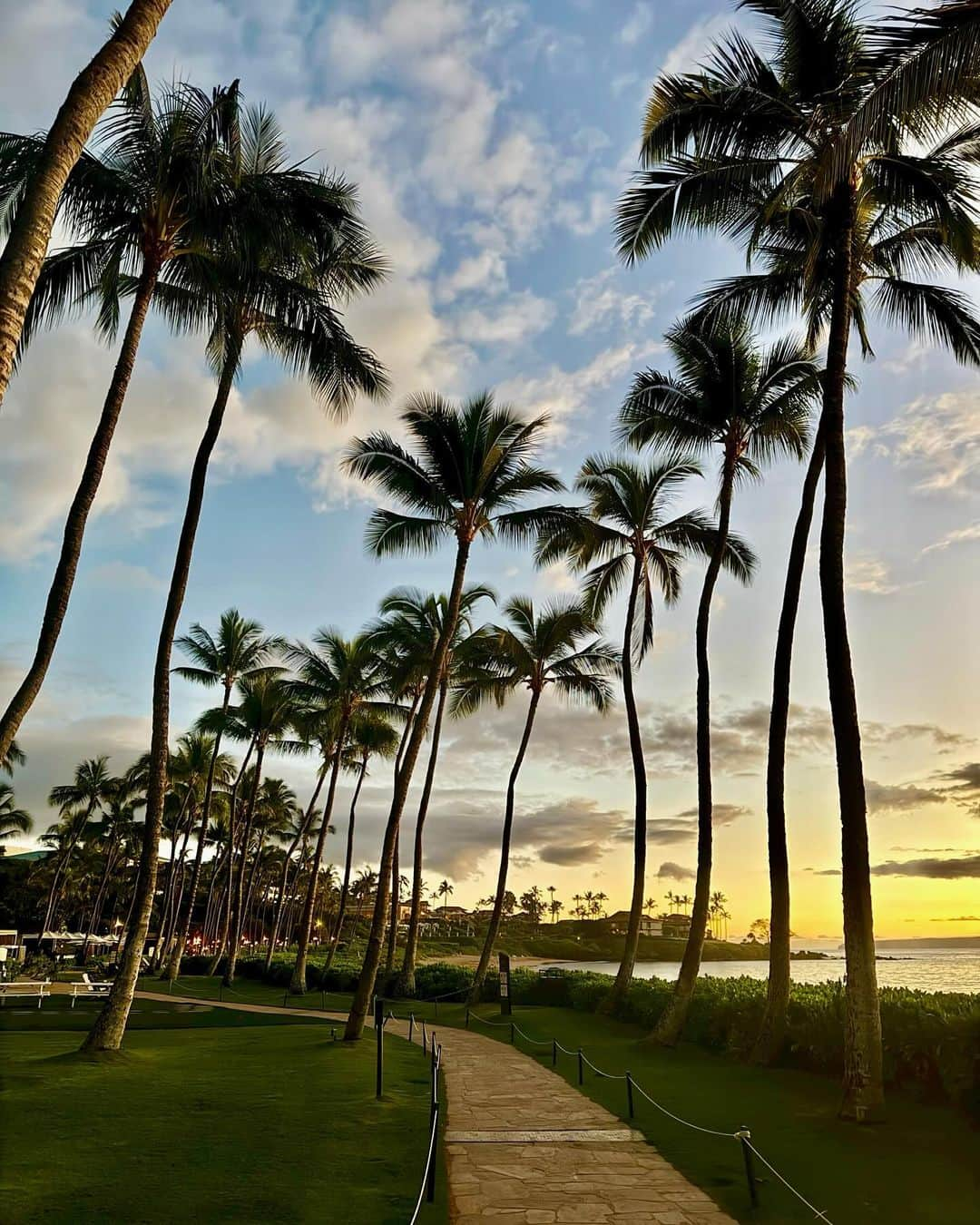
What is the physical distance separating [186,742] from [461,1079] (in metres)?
39.8

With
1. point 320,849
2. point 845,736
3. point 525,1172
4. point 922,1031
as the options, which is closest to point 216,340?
point 845,736

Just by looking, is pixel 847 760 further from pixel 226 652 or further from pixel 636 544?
pixel 226 652

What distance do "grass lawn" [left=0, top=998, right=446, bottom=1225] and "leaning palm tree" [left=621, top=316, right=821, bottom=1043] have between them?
702 cm

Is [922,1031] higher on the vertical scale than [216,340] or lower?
lower

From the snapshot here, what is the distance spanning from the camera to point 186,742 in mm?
49500

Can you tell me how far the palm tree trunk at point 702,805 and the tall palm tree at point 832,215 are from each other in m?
4.32

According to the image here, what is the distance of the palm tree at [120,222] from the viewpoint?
12062 millimetres

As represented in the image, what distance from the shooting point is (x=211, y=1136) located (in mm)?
8648

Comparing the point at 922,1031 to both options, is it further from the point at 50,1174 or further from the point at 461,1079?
the point at 50,1174

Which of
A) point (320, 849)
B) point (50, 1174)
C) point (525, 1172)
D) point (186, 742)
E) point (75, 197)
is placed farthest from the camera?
point (186, 742)

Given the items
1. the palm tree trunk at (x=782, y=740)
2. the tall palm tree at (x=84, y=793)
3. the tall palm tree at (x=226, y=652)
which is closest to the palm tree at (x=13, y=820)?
the tall palm tree at (x=84, y=793)

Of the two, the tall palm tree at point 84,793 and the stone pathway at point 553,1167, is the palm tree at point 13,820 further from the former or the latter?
the stone pathway at point 553,1167

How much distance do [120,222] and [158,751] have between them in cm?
834

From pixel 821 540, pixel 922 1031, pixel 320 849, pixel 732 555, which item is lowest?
pixel 922 1031
